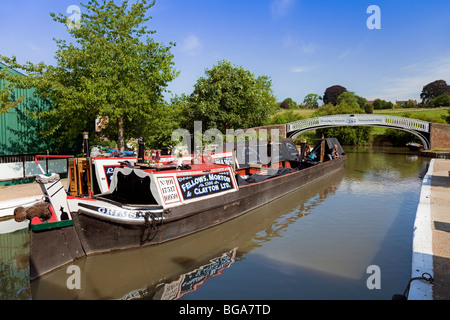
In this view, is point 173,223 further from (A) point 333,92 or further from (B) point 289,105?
(A) point 333,92

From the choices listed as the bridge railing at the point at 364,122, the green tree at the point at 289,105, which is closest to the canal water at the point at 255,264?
the bridge railing at the point at 364,122

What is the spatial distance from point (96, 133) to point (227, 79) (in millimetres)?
13057

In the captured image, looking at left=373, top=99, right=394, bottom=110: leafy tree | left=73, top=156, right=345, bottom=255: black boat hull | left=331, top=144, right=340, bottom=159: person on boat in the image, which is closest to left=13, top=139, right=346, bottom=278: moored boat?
left=73, top=156, right=345, bottom=255: black boat hull

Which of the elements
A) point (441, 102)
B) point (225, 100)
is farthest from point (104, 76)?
point (441, 102)

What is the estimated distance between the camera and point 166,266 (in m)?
6.93

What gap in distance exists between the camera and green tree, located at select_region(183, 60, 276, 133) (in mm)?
24969

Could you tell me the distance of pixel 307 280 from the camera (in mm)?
6125

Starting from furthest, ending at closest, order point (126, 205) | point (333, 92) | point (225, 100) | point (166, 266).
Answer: point (333, 92)
point (225, 100)
point (126, 205)
point (166, 266)

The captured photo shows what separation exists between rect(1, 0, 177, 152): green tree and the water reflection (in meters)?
7.40

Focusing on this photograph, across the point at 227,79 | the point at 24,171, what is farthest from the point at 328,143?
the point at 24,171

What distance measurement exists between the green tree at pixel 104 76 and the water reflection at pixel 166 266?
291 inches

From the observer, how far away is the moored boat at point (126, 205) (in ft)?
21.6

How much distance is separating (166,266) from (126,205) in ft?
5.80

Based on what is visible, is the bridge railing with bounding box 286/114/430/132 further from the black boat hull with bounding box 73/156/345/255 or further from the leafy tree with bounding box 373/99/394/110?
the leafy tree with bounding box 373/99/394/110
